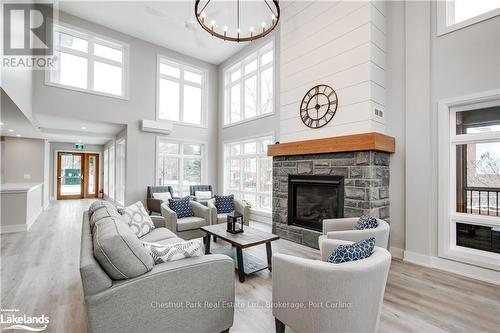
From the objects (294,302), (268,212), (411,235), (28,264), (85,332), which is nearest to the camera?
(294,302)

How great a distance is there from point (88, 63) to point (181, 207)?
4766 mm

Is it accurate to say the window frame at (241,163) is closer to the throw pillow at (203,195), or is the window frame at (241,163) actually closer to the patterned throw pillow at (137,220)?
the throw pillow at (203,195)

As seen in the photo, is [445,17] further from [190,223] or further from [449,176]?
[190,223]

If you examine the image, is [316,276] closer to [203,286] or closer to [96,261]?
[203,286]

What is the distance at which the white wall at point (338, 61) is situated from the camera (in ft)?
11.4

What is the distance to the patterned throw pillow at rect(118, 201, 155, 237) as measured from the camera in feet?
9.96

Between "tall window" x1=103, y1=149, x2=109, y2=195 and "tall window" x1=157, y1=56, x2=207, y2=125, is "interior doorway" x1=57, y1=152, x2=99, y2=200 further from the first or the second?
"tall window" x1=157, y1=56, x2=207, y2=125

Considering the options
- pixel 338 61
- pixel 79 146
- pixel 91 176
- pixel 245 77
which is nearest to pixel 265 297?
pixel 338 61

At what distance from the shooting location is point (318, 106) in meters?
4.07

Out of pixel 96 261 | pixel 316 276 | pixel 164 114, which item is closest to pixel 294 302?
pixel 316 276

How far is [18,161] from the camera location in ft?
22.6

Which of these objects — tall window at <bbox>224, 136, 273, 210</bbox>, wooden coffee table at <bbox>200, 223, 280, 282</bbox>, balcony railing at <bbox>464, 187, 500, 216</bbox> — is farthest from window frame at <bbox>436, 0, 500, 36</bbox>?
tall window at <bbox>224, 136, 273, 210</bbox>

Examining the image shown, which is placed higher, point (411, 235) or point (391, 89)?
point (391, 89)

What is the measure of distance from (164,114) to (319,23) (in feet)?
16.2
